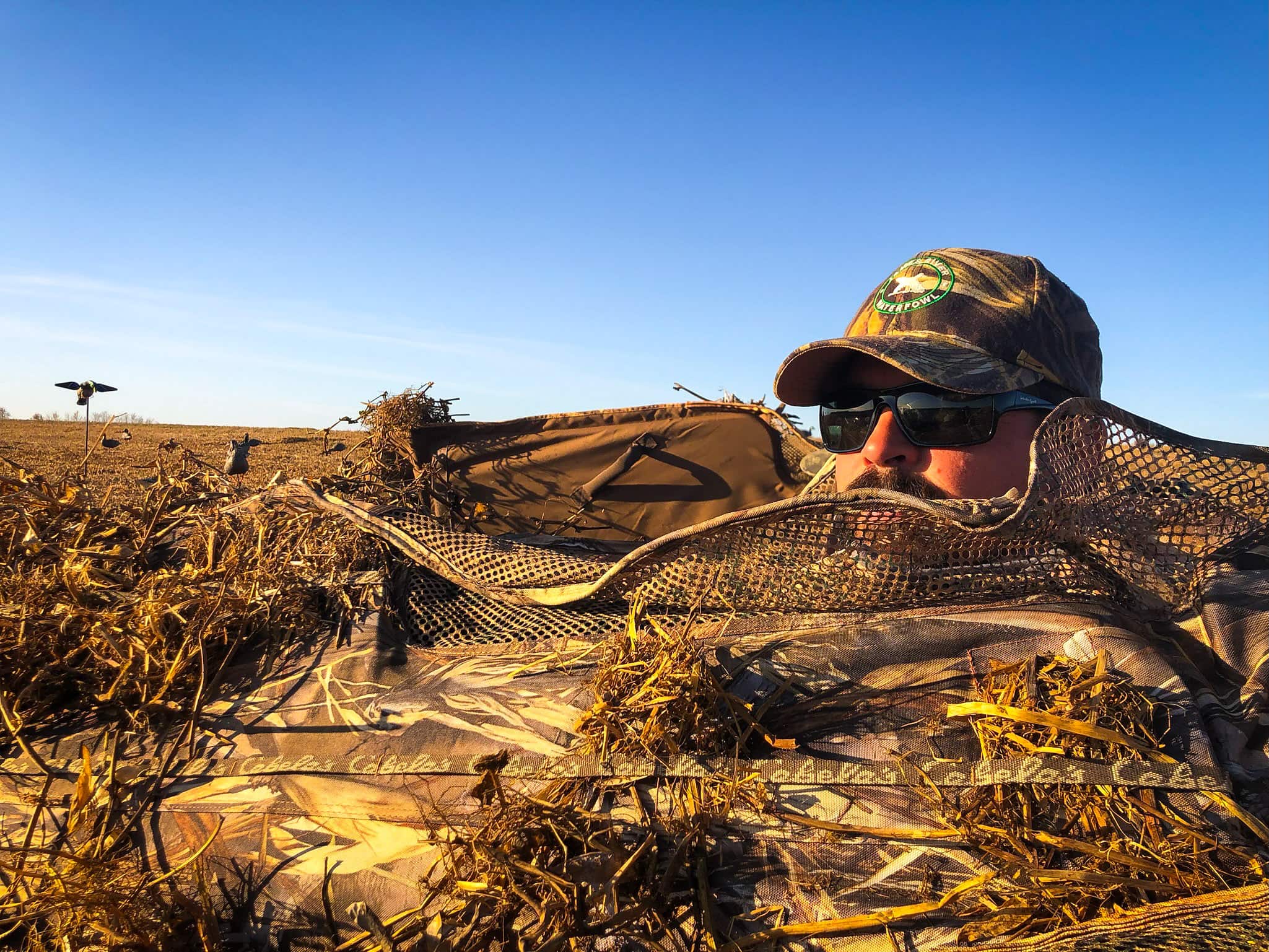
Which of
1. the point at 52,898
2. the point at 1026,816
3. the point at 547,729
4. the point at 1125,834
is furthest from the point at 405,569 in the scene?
the point at 1125,834

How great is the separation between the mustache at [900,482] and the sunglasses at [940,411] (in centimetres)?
10

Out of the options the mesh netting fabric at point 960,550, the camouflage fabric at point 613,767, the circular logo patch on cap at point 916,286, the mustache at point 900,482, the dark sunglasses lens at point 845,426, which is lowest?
the camouflage fabric at point 613,767

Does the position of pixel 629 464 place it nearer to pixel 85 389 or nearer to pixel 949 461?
pixel 949 461

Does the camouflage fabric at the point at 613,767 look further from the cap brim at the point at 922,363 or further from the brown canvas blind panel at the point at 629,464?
the brown canvas blind panel at the point at 629,464

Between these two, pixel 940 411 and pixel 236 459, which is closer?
pixel 940 411

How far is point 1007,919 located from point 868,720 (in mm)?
405

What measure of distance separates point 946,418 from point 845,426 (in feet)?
1.26

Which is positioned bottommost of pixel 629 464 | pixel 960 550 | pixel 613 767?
pixel 613 767

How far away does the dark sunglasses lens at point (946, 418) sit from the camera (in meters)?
2.50

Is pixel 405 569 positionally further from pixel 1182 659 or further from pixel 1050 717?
pixel 1182 659

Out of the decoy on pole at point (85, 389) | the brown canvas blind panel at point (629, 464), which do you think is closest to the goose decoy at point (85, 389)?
the decoy on pole at point (85, 389)

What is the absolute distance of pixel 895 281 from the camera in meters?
2.86

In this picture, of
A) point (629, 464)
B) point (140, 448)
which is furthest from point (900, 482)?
point (140, 448)

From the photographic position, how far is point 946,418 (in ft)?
8.33
